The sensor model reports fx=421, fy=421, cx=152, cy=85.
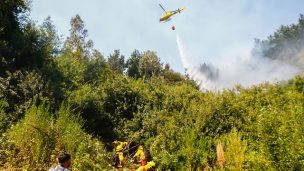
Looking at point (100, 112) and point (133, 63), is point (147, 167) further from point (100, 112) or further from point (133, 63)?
point (133, 63)

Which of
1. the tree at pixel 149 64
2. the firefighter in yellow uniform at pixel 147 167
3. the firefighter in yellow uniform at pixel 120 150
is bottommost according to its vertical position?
the firefighter in yellow uniform at pixel 147 167

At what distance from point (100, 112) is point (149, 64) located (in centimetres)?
3413

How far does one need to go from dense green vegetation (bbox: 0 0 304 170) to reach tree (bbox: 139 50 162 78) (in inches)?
1093

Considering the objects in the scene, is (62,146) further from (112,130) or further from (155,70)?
(155,70)

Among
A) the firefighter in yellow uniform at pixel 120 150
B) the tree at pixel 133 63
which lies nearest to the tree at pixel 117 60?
the tree at pixel 133 63

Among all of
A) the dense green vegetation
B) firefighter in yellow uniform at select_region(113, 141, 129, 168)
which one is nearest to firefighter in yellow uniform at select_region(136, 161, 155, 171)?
the dense green vegetation

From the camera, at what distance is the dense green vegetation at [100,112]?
1153cm

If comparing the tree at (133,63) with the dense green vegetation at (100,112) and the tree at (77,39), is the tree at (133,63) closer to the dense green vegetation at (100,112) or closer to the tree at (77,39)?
the tree at (77,39)

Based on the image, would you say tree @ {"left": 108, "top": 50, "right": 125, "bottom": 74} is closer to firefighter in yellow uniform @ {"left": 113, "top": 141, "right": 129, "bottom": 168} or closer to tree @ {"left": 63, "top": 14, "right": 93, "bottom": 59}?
tree @ {"left": 63, "top": 14, "right": 93, "bottom": 59}

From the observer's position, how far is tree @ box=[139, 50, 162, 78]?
53.3m

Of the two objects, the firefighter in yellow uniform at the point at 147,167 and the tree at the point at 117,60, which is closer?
the firefighter in yellow uniform at the point at 147,167

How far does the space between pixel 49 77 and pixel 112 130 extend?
388 centimetres

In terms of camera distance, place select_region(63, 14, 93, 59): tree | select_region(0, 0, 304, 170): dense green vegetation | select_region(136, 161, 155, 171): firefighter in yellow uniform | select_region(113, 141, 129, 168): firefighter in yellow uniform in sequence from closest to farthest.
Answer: select_region(0, 0, 304, 170): dense green vegetation < select_region(136, 161, 155, 171): firefighter in yellow uniform < select_region(113, 141, 129, 168): firefighter in yellow uniform < select_region(63, 14, 93, 59): tree

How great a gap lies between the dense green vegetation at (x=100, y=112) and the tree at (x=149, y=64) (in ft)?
91.1
